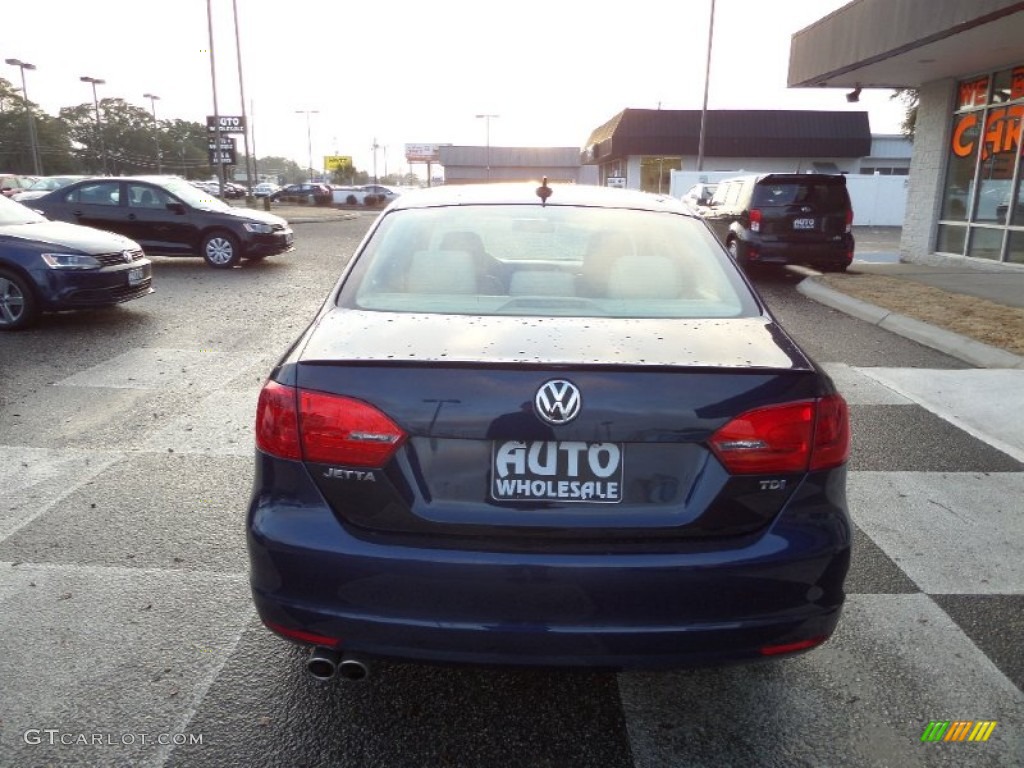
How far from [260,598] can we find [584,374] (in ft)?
3.59

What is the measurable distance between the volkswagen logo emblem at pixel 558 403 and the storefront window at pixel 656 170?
49.5 metres

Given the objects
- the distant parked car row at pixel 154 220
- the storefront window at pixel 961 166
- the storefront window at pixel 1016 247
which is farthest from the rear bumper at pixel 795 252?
the distant parked car row at pixel 154 220

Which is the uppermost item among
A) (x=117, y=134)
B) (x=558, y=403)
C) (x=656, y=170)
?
(x=117, y=134)

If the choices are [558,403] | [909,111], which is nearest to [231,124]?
[909,111]

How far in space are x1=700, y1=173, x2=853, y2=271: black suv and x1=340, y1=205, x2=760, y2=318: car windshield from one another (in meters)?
10.9

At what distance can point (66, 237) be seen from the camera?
909cm

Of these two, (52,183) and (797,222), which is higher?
(52,183)

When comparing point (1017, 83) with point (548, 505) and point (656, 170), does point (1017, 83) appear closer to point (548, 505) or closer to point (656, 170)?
point (548, 505)

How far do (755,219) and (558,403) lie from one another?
499 inches

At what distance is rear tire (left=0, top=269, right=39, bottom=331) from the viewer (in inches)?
341

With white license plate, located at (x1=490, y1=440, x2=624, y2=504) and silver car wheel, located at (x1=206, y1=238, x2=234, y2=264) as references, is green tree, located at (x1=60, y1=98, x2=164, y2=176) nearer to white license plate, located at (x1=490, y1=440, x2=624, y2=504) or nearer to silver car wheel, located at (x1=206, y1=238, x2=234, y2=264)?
silver car wheel, located at (x1=206, y1=238, x2=234, y2=264)

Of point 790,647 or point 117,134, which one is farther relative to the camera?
point 117,134

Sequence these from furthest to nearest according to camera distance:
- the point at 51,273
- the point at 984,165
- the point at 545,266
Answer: the point at 984,165, the point at 51,273, the point at 545,266

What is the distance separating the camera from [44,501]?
4.30 meters
